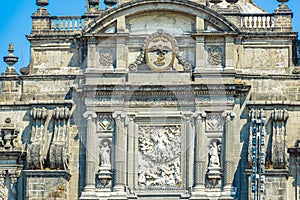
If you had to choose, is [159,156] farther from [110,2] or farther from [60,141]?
[110,2]

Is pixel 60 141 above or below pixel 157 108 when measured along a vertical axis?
below

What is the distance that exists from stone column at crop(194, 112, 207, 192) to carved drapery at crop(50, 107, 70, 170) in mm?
4198

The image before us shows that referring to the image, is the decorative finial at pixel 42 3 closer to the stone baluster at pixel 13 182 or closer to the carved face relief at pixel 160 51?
the carved face relief at pixel 160 51

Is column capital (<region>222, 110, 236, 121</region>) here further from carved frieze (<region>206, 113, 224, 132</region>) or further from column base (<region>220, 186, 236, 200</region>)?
column base (<region>220, 186, 236, 200</region>)

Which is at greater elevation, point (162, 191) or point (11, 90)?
point (11, 90)

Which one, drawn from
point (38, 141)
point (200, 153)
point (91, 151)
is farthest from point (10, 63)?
point (200, 153)

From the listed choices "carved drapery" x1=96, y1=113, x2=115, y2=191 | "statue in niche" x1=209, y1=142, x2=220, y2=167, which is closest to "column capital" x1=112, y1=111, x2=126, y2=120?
"carved drapery" x1=96, y1=113, x2=115, y2=191

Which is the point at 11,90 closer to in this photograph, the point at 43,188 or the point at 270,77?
the point at 43,188

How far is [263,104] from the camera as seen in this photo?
169ft

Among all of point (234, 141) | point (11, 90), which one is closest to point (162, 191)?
point (234, 141)

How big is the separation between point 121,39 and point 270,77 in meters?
4.98

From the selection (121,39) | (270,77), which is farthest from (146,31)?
(270,77)

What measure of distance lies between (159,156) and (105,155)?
1.74 meters

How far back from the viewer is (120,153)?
51.7 meters
